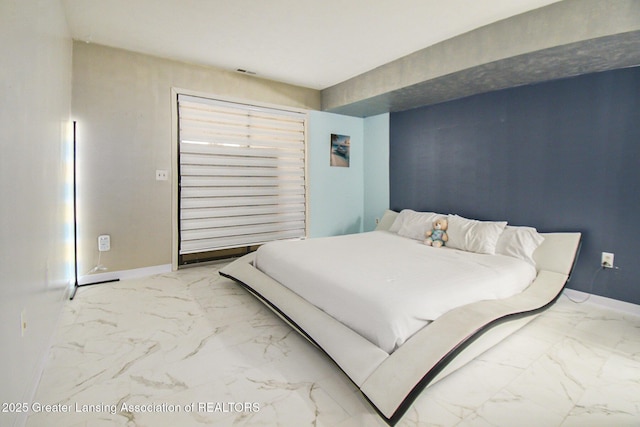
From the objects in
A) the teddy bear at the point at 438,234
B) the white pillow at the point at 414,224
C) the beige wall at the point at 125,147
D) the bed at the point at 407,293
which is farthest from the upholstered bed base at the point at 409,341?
the beige wall at the point at 125,147

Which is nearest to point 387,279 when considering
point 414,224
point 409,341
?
point 409,341

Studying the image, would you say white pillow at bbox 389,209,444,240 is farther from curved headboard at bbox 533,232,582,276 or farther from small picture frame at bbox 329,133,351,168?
small picture frame at bbox 329,133,351,168

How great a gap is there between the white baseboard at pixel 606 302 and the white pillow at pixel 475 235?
2.67 ft

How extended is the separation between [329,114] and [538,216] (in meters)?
3.16

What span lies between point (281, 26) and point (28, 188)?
2.30m

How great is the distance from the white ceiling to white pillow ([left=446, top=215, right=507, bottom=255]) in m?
1.91

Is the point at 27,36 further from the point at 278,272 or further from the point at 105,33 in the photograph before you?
the point at 278,272

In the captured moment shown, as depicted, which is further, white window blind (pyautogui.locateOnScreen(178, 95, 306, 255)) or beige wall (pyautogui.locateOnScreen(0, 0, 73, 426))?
white window blind (pyautogui.locateOnScreen(178, 95, 306, 255))

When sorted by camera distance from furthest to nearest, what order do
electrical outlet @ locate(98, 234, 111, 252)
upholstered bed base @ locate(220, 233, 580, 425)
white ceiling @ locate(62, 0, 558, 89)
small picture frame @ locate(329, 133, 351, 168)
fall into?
small picture frame @ locate(329, 133, 351, 168)
electrical outlet @ locate(98, 234, 111, 252)
white ceiling @ locate(62, 0, 558, 89)
upholstered bed base @ locate(220, 233, 580, 425)

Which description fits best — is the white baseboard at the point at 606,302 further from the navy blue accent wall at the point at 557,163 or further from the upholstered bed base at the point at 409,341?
the upholstered bed base at the point at 409,341

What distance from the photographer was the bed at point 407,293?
1.54 meters

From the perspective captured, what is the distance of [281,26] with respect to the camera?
279 centimetres

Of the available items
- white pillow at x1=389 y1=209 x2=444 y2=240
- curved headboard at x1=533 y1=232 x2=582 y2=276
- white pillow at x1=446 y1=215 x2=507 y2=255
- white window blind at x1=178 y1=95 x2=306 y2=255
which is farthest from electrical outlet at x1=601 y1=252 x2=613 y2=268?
white window blind at x1=178 y1=95 x2=306 y2=255

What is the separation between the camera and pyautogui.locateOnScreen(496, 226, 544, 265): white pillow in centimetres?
291
